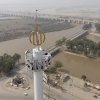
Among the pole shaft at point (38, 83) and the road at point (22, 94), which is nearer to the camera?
the pole shaft at point (38, 83)

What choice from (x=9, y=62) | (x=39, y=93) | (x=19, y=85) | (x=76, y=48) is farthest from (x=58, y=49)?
(x=39, y=93)

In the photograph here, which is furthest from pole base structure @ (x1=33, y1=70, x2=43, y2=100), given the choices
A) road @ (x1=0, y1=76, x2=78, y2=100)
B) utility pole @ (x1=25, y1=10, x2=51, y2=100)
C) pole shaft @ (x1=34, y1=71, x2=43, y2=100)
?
road @ (x1=0, y1=76, x2=78, y2=100)

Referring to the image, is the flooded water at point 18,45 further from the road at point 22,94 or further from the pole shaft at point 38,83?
the pole shaft at point 38,83

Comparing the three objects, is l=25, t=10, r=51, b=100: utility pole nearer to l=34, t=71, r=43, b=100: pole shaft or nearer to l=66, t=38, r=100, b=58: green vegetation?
l=34, t=71, r=43, b=100: pole shaft

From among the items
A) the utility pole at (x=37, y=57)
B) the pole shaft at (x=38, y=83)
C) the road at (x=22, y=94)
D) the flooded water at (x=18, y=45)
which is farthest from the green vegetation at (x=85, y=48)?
the utility pole at (x=37, y=57)

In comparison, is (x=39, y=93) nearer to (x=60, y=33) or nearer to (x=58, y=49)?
(x=58, y=49)

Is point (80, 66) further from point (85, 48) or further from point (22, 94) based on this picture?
point (22, 94)
